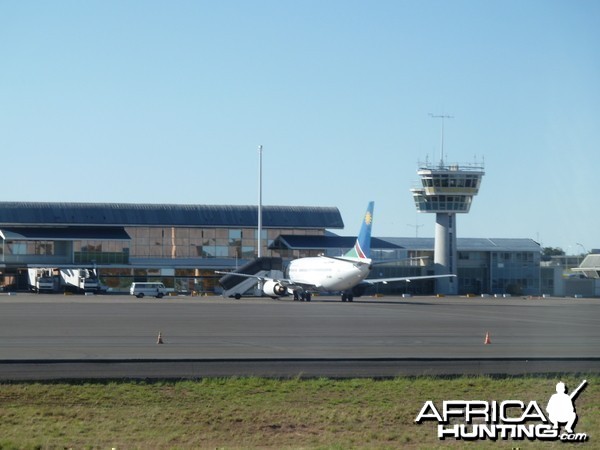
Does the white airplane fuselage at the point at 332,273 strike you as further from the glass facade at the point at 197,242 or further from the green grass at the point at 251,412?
the green grass at the point at 251,412

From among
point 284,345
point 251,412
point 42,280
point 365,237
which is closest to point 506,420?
point 251,412

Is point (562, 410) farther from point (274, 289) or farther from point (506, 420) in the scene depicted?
point (274, 289)

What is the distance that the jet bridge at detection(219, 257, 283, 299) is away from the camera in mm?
91500

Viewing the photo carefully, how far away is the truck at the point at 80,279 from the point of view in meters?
99.8

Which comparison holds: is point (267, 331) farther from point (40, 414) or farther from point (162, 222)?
point (162, 222)

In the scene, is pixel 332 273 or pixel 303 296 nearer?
pixel 332 273

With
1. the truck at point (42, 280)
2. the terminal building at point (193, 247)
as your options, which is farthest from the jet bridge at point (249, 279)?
the truck at point (42, 280)

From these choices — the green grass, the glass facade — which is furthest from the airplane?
the green grass

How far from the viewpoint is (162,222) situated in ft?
388

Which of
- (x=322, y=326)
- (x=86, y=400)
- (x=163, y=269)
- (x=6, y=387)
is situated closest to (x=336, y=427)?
(x=86, y=400)

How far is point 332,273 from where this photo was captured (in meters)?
79.0

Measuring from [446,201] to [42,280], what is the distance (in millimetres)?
45752

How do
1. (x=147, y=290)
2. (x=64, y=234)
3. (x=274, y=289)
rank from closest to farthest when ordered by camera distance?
1. (x=274, y=289)
2. (x=147, y=290)
3. (x=64, y=234)

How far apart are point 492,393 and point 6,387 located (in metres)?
11.0
